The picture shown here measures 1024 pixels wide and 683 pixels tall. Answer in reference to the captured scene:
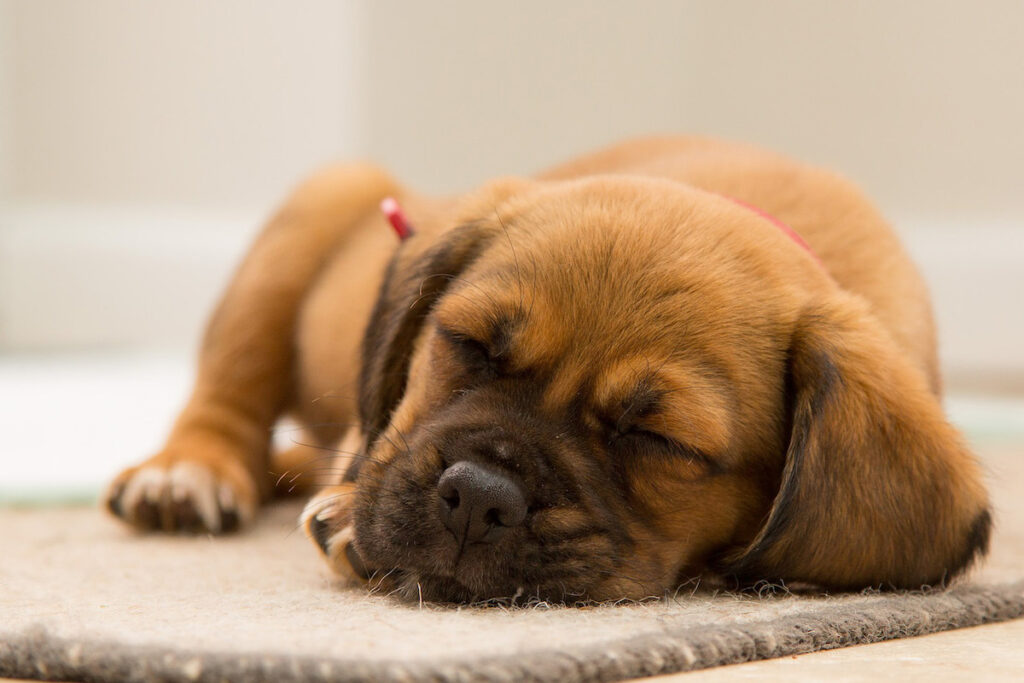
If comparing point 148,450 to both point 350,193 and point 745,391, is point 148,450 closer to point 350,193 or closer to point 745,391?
point 350,193

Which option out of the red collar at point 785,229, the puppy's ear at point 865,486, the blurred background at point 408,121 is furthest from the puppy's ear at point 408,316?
the blurred background at point 408,121

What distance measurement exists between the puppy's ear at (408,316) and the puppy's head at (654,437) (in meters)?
0.23

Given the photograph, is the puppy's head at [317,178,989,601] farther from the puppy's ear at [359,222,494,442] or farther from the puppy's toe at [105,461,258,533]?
the puppy's toe at [105,461,258,533]

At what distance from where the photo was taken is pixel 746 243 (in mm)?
2693

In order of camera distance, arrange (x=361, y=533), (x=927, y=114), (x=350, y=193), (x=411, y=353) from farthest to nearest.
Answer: (x=927, y=114) → (x=350, y=193) → (x=411, y=353) → (x=361, y=533)

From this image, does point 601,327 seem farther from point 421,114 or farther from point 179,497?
point 421,114

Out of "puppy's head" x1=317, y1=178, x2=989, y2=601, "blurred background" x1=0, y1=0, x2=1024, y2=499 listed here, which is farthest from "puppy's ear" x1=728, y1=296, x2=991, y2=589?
"blurred background" x1=0, y1=0, x2=1024, y2=499

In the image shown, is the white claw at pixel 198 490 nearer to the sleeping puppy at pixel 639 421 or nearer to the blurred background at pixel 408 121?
the sleeping puppy at pixel 639 421

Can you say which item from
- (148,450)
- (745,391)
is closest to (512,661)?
(745,391)

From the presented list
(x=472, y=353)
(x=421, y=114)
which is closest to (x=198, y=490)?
(x=472, y=353)

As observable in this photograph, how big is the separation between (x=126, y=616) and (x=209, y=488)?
1305mm

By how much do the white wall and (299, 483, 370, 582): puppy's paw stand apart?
5377mm

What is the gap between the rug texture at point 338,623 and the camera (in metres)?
1.74

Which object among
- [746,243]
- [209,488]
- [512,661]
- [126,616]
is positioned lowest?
[209,488]
